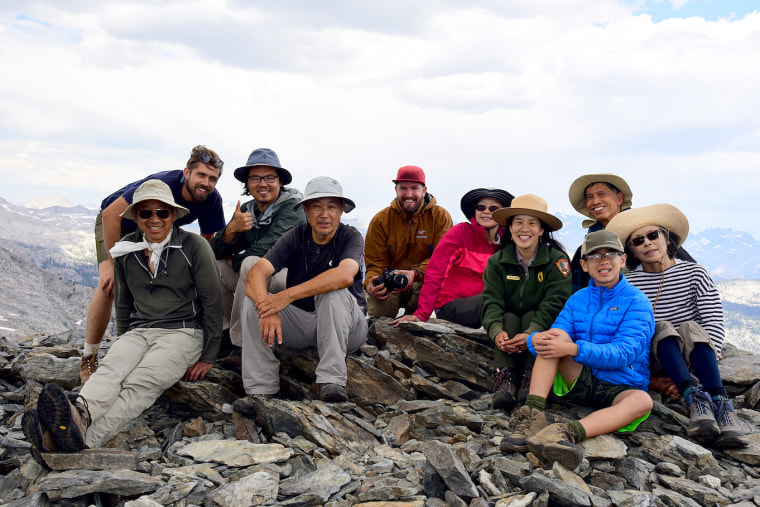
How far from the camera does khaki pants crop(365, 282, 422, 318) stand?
1120cm

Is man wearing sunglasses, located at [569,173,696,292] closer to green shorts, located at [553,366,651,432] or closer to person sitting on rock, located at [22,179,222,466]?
green shorts, located at [553,366,651,432]

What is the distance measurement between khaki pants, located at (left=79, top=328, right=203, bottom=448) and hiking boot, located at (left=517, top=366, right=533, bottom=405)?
4.92m

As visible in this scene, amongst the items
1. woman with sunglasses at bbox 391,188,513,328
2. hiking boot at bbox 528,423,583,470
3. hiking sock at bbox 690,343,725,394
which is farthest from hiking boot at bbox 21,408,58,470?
hiking sock at bbox 690,343,725,394

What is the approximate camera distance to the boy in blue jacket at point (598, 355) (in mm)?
6480

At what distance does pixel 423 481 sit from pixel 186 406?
4.29m

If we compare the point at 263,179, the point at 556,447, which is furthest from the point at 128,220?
the point at 556,447

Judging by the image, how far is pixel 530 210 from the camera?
788 cm

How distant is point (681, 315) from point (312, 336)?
5509 mm

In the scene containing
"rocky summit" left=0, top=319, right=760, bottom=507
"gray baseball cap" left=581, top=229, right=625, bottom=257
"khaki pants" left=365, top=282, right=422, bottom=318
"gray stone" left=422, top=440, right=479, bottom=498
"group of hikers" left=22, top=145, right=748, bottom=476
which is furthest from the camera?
"khaki pants" left=365, top=282, right=422, bottom=318

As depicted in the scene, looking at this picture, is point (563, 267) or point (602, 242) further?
point (563, 267)

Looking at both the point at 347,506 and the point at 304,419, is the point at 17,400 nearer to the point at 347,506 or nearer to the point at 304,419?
the point at 304,419

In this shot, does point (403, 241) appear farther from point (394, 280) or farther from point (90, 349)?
point (90, 349)

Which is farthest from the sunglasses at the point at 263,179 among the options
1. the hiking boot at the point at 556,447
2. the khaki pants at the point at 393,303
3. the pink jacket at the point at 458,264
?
the hiking boot at the point at 556,447

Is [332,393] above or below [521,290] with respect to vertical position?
below
